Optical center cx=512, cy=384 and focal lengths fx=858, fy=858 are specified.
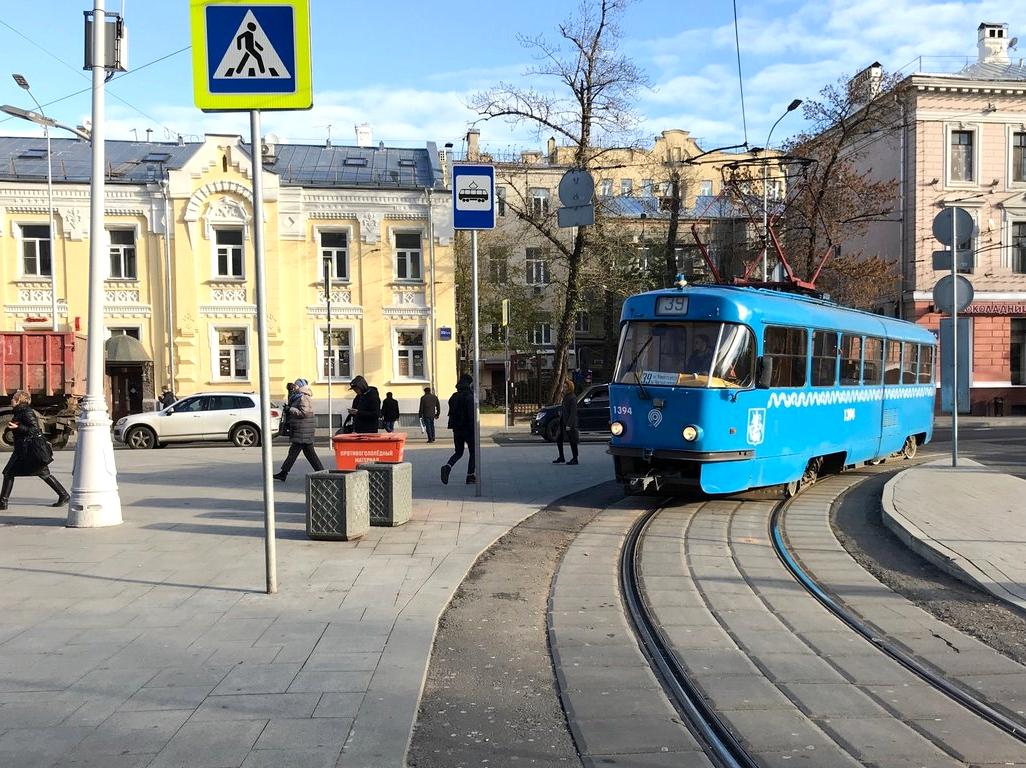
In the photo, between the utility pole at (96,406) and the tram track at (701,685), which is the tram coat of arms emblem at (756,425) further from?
the utility pole at (96,406)

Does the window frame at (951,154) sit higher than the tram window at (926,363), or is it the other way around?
the window frame at (951,154)

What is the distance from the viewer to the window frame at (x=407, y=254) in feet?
109

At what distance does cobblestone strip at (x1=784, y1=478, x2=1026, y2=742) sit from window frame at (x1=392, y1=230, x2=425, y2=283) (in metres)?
25.3

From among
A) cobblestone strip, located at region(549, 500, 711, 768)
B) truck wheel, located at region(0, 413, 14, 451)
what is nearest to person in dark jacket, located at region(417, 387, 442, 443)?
truck wheel, located at region(0, 413, 14, 451)

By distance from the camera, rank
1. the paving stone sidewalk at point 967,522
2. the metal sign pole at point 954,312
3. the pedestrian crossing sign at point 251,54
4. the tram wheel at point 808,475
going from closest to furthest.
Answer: the pedestrian crossing sign at point 251,54, the paving stone sidewalk at point 967,522, the tram wheel at point 808,475, the metal sign pole at point 954,312

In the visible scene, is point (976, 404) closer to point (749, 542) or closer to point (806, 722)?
point (749, 542)

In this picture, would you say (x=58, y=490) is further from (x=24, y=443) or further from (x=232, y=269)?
(x=232, y=269)

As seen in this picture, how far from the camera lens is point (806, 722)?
4387mm

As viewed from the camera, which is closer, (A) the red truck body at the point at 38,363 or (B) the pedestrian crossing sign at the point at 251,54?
(B) the pedestrian crossing sign at the point at 251,54

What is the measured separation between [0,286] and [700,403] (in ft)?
96.8

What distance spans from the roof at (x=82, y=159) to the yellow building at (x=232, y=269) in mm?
112

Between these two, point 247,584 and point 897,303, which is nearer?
point 247,584

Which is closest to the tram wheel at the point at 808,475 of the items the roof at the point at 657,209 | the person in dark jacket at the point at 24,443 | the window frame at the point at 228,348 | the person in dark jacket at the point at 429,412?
the person in dark jacket at the point at 24,443

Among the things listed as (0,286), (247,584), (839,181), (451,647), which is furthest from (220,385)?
(451,647)
